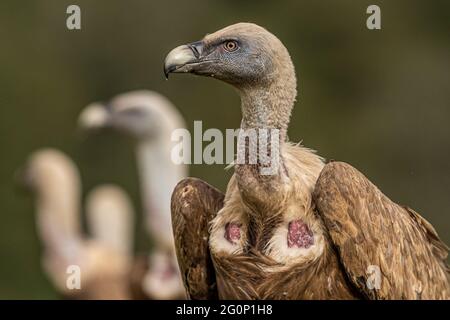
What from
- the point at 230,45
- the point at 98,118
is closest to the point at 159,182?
the point at 98,118

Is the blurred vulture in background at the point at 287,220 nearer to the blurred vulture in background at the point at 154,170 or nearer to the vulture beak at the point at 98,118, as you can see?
the blurred vulture in background at the point at 154,170

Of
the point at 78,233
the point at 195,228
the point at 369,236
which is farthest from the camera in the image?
the point at 78,233

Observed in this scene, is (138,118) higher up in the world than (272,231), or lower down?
higher up

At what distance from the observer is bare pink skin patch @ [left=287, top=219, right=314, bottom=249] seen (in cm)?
517

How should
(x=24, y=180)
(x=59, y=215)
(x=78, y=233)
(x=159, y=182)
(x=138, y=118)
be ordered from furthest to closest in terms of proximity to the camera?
1. (x=24, y=180)
2. (x=78, y=233)
3. (x=59, y=215)
4. (x=138, y=118)
5. (x=159, y=182)

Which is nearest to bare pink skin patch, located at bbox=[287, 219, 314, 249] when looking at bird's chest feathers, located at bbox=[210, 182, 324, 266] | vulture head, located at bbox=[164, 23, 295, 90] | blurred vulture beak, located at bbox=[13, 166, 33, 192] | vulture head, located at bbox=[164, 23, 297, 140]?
bird's chest feathers, located at bbox=[210, 182, 324, 266]

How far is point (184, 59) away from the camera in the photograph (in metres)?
5.19

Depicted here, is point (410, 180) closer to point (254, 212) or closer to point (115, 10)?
point (115, 10)

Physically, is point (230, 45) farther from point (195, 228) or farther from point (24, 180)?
point (24, 180)

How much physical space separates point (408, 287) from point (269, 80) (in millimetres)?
948

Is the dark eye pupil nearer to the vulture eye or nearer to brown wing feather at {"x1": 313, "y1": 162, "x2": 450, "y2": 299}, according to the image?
the vulture eye

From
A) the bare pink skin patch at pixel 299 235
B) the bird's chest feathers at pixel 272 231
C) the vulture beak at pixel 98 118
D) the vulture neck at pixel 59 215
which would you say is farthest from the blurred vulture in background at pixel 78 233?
the bare pink skin patch at pixel 299 235

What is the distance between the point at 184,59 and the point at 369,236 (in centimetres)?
97

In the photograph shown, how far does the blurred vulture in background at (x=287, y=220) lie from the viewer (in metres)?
5.13
